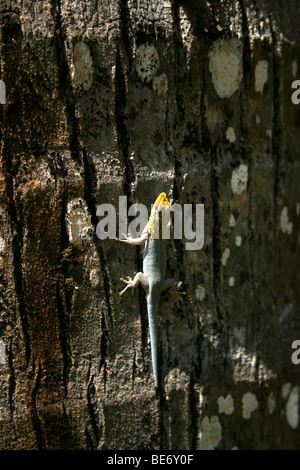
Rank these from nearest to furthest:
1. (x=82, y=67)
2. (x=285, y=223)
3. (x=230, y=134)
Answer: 1. (x=82, y=67)
2. (x=230, y=134)
3. (x=285, y=223)

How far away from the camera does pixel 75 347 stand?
6.15ft

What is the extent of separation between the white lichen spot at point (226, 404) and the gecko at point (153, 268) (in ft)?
1.31

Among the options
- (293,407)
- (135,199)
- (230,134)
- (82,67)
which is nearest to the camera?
(82,67)

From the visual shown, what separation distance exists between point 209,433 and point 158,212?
1215 mm

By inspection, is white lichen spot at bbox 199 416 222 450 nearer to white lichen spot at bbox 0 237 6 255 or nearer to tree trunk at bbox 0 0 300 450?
tree trunk at bbox 0 0 300 450

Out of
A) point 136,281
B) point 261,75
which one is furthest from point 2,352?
point 261,75

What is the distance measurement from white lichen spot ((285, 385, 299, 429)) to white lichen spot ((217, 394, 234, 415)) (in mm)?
501

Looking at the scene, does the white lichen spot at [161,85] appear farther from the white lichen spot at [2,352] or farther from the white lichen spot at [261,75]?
the white lichen spot at [2,352]

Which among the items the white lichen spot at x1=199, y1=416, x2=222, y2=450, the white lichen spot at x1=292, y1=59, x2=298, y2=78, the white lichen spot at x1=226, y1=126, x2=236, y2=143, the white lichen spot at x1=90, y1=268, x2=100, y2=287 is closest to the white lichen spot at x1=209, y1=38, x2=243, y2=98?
the white lichen spot at x1=226, y1=126, x2=236, y2=143

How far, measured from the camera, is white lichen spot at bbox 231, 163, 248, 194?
199 centimetres

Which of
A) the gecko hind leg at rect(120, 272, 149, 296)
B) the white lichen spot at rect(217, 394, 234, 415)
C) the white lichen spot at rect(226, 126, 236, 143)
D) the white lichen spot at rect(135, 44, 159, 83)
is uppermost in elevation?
the white lichen spot at rect(135, 44, 159, 83)

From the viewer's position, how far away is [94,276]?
1.84 metres

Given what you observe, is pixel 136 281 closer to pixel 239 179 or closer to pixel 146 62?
pixel 239 179

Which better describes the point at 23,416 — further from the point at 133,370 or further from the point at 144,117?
the point at 144,117
